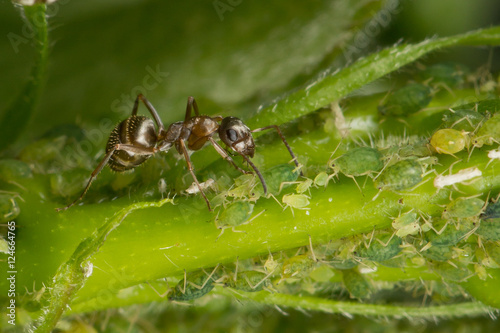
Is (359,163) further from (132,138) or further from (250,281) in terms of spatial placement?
(132,138)

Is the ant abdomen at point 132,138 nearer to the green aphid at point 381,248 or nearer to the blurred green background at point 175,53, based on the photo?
the blurred green background at point 175,53

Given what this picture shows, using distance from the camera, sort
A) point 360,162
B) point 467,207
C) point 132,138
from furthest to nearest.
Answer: point 132,138
point 360,162
point 467,207

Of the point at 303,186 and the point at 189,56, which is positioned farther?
the point at 189,56

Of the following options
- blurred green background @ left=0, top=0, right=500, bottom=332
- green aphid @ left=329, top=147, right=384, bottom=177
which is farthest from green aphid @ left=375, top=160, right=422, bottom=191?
blurred green background @ left=0, top=0, right=500, bottom=332

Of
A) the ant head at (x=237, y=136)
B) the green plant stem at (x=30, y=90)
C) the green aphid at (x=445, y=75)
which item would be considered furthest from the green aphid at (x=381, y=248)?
the green plant stem at (x=30, y=90)

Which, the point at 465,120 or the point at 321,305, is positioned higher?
the point at 465,120

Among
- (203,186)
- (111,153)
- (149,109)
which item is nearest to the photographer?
(203,186)

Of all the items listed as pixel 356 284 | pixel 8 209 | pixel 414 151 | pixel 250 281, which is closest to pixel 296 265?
pixel 250 281
